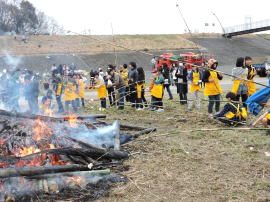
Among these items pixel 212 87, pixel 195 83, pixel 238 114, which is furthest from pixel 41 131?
pixel 195 83

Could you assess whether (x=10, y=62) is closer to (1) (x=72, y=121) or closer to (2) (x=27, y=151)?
(1) (x=72, y=121)

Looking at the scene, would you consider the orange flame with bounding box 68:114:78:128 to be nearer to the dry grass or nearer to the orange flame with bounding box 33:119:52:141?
the orange flame with bounding box 33:119:52:141

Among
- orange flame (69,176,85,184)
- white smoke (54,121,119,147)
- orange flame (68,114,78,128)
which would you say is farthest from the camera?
orange flame (68,114,78,128)

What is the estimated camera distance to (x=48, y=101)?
39.5 feet

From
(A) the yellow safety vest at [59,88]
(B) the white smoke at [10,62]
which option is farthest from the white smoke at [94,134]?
(B) the white smoke at [10,62]

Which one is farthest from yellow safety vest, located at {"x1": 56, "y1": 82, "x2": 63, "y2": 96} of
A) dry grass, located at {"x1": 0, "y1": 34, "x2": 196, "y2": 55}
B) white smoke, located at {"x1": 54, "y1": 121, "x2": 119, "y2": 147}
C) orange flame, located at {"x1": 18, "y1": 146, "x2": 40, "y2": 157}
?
dry grass, located at {"x1": 0, "y1": 34, "x2": 196, "y2": 55}

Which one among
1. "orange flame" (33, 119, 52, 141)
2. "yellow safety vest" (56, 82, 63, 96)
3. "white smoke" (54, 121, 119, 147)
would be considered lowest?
"white smoke" (54, 121, 119, 147)

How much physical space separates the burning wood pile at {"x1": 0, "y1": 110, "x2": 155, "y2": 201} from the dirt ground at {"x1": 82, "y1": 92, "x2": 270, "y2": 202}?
0.45 m

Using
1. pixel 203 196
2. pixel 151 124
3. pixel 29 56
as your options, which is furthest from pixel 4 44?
pixel 203 196

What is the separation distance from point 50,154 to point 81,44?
3982 cm

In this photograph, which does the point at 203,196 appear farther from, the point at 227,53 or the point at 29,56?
the point at 227,53

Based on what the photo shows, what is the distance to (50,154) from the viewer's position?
4.80 meters

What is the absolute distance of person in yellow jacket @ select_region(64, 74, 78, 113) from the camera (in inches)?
499

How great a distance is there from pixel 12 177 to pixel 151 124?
17.6ft
